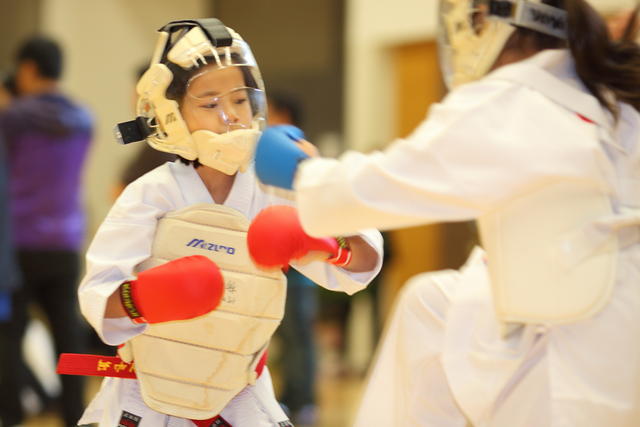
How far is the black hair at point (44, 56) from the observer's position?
515 cm

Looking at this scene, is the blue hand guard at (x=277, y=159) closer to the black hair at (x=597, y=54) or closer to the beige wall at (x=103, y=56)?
the black hair at (x=597, y=54)

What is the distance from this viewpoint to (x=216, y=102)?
253cm

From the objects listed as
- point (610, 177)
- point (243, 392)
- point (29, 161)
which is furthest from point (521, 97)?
point (29, 161)

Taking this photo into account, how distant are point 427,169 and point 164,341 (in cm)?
Answer: 86

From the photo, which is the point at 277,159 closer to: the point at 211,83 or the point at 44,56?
the point at 211,83

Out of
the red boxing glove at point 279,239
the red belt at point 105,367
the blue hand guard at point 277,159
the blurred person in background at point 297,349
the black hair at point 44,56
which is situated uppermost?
the blue hand guard at point 277,159

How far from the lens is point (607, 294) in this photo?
7.18 ft

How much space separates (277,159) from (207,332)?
51cm

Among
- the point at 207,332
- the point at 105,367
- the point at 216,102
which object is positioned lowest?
the point at 105,367

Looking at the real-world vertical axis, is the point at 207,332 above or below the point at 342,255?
below

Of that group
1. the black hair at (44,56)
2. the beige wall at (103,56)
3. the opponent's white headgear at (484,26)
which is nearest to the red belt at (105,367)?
the opponent's white headgear at (484,26)

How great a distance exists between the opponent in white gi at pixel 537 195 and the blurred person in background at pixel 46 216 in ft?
9.70

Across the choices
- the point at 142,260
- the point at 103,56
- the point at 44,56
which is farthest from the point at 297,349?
the point at 103,56

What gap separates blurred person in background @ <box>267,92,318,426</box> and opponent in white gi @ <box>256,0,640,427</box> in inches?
133
